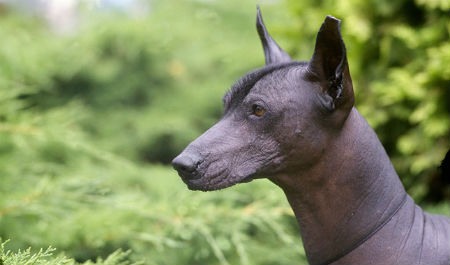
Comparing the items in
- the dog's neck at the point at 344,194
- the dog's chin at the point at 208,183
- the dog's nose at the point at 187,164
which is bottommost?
the dog's neck at the point at 344,194

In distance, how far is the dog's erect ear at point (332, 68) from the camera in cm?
95

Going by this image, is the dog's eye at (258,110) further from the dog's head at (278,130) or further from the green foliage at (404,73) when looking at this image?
the green foliage at (404,73)

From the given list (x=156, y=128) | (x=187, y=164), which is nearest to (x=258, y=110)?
(x=187, y=164)

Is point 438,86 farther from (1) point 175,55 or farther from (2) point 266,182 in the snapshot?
(1) point 175,55

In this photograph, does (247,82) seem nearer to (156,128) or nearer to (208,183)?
(208,183)

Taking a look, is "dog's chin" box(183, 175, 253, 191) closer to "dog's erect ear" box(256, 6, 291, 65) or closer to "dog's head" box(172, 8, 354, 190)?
"dog's head" box(172, 8, 354, 190)

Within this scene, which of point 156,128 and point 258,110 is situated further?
point 156,128

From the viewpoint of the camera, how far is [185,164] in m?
0.96

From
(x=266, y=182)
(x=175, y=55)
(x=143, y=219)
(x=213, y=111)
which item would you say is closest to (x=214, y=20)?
(x=175, y=55)

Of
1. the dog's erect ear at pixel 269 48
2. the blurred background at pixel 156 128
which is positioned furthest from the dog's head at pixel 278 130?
the blurred background at pixel 156 128

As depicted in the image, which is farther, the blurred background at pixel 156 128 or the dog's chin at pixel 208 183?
the blurred background at pixel 156 128

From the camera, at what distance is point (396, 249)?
3.37ft

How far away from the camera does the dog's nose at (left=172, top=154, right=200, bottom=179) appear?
963 mm

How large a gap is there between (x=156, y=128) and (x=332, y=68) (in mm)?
2139
